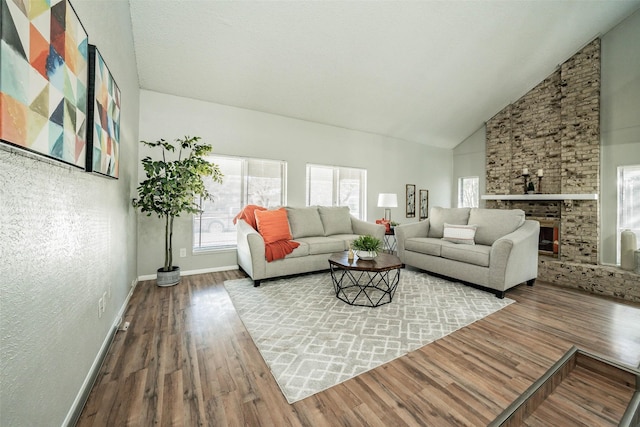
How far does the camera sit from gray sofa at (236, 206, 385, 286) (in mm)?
3322

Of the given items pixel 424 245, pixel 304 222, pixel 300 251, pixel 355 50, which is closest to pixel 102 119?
pixel 300 251

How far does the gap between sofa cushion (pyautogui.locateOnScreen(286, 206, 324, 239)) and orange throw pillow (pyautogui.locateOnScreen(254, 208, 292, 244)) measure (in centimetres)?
31

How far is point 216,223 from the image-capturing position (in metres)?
4.14

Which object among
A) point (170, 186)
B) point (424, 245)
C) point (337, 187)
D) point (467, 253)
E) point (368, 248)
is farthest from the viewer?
point (337, 187)

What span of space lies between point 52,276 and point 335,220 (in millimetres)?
3741

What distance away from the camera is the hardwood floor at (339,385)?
4.39 ft

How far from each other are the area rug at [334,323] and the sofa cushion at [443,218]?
3.25ft

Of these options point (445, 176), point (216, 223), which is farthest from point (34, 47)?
point (445, 176)

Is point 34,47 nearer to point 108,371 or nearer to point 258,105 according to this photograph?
point 108,371

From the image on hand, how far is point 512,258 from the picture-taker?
117 inches

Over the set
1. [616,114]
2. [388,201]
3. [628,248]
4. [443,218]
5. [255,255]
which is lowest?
[255,255]

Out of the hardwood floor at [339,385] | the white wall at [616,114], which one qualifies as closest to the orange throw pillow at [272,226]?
the hardwood floor at [339,385]

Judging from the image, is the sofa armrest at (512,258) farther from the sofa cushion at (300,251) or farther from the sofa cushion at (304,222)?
the sofa cushion at (304,222)

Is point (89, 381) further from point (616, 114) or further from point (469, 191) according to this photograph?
point (469, 191)
